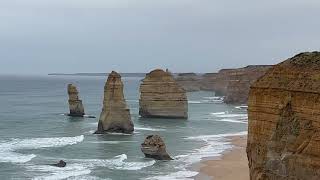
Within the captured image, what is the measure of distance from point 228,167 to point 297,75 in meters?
24.0

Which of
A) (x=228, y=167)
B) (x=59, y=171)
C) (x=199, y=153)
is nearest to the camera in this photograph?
(x=59, y=171)

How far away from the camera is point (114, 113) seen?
59.8m

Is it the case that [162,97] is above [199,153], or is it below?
above

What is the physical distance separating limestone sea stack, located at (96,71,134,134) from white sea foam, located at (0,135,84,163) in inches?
126

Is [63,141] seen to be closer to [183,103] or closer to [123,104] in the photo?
[123,104]

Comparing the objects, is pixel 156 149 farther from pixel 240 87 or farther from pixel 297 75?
pixel 240 87

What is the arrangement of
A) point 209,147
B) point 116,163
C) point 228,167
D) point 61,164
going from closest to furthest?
point 61,164 → point 228,167 → point 116,163 → point 209,147

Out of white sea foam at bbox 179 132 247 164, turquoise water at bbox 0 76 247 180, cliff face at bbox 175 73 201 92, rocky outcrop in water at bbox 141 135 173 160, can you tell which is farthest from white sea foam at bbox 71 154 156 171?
cliff face at bbox 175 73 201 92

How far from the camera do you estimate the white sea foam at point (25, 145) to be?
149ft

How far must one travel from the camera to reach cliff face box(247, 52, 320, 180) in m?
19.0

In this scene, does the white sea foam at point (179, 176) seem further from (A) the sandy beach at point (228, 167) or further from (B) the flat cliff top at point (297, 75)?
(B) the flat cliff top at point (297, 75)

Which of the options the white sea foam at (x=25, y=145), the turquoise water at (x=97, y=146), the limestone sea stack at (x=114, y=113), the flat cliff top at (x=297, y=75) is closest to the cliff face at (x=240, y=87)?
the turquoise water at (x=97, y=146)

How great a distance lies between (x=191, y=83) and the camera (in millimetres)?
182125

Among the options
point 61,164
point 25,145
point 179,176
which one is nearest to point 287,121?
point 179,176
